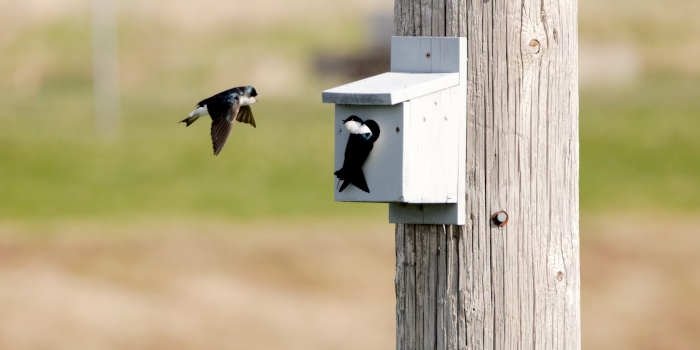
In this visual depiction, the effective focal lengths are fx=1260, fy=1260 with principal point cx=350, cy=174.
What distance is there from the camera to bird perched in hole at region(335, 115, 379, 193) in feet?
11.5

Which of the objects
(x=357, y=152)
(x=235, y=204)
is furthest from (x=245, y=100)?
(x=235, y=204)

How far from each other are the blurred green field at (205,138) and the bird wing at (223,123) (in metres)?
12.0

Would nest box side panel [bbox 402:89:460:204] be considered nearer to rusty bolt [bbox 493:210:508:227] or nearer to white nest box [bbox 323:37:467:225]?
white nest box [bbox 323:37:467:225]

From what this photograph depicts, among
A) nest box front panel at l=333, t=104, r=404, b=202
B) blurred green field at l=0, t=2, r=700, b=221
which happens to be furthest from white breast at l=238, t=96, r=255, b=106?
blurred green field at l=0, t=2, r=700, b=221

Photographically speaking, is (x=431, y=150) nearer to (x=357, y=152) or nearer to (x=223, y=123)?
(x=357, y=152)

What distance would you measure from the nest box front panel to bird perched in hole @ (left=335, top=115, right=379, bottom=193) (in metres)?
0.01

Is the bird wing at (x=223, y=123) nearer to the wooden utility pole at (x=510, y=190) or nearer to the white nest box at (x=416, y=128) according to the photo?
the white nest box at (x=416, y=128)

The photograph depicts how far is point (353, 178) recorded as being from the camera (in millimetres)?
3529

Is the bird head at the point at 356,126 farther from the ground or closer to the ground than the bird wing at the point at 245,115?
closer to the ground

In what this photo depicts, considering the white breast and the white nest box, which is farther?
the white breast

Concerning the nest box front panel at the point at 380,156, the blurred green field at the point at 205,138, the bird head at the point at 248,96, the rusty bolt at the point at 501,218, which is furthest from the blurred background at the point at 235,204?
the rusty bolt at the point at 501,218

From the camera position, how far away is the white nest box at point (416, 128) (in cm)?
340

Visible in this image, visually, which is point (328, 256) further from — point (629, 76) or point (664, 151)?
point (629, 76)

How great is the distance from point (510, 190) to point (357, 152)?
470 millimetres
